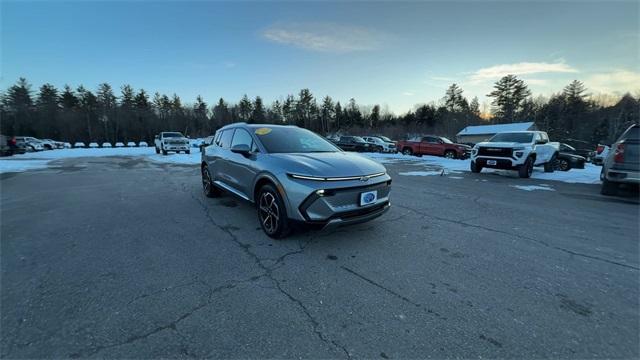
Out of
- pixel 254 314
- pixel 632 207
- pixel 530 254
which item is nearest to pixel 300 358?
pixel 254 314

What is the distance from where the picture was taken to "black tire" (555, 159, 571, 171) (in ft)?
45.5

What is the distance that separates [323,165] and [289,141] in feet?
4.47

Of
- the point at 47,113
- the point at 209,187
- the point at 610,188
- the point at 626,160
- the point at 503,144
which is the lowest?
the point at 610,188

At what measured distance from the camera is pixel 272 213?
13.0 ft

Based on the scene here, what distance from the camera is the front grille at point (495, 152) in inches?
413

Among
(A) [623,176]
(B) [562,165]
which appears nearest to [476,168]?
(A) [623,176]

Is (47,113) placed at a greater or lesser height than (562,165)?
greater

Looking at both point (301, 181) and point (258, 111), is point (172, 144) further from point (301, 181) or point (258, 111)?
point (258, 111)

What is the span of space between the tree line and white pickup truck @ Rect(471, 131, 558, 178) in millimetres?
50048

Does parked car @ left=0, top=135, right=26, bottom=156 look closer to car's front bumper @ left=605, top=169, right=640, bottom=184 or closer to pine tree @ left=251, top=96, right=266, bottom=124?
car's front bumper @ left=605, top=169, right=640, bottom=184

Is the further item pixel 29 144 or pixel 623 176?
pixel 29 144

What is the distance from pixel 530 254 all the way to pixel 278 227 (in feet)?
11.1

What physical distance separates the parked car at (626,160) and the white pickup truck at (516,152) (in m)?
3.17

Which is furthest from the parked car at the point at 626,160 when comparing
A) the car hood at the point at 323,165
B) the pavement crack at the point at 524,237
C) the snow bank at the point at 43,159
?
the snow bank at the point at 43,159
